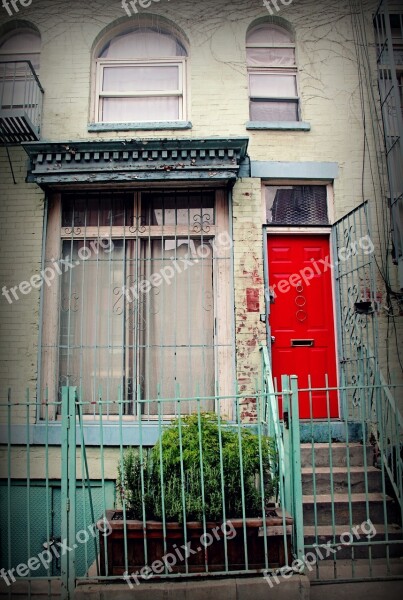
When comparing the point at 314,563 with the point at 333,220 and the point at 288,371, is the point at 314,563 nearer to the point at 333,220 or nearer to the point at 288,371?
the point at 288,371

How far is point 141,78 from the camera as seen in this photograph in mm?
8125

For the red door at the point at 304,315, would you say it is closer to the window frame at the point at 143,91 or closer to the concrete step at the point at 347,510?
the concrete step at the point at 347,510

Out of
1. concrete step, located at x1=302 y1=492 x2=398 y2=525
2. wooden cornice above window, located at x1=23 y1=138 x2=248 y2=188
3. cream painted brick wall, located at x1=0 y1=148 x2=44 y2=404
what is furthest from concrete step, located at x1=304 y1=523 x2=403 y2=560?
wooden cornice above window, located at x1=23 y1=138 x2=248 y2=188

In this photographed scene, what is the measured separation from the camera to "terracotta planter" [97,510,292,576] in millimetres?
4430

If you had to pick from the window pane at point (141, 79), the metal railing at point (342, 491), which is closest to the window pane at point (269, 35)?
the window pane at point (141, 79)

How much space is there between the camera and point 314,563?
506 centimetres

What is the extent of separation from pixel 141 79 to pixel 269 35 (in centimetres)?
209

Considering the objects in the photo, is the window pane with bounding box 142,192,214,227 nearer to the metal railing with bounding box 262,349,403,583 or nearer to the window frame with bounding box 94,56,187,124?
the window frame with bounding box 94,56,187,124

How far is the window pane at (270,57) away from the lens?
8156 mm

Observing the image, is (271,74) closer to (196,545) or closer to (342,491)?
(342,491)

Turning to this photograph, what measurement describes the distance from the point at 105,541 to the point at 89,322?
3.45m

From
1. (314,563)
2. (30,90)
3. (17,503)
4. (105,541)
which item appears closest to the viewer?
(105,541)

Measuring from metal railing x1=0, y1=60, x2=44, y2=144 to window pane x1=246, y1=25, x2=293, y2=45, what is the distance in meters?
3.31

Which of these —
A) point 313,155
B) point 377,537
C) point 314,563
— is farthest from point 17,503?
point 313,155
